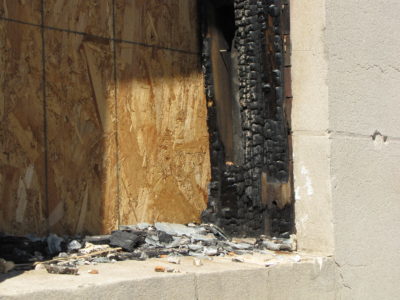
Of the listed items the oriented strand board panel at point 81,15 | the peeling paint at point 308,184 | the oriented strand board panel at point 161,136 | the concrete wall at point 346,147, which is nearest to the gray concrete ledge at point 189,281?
the concrete wall at point 346,147

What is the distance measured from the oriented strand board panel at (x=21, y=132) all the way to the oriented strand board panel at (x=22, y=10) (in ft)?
0.16

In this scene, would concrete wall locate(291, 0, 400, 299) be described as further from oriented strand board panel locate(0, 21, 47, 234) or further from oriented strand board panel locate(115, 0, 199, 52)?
oriented strand board panel locate(0, 21, 47, 234)

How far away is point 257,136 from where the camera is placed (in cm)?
518

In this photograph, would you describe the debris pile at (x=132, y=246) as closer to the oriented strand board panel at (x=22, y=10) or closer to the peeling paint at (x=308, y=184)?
the peeling paint at (x=308, y=184)

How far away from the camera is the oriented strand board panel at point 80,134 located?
15.1ft

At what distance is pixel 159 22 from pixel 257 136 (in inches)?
41.4

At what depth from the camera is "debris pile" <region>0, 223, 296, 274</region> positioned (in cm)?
406

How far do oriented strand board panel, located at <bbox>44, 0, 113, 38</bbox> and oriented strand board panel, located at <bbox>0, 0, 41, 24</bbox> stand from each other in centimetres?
7

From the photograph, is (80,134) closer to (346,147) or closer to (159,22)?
(159,22)

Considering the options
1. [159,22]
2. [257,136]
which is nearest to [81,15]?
[159,22]

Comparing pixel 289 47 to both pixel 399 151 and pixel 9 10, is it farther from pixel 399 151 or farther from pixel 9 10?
pixel 9 10

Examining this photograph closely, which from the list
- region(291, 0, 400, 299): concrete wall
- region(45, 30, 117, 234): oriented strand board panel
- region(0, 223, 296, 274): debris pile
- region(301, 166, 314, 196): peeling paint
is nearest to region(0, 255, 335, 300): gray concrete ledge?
region(0, 223, 296, 274): debris pile

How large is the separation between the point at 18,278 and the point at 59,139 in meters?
1.31

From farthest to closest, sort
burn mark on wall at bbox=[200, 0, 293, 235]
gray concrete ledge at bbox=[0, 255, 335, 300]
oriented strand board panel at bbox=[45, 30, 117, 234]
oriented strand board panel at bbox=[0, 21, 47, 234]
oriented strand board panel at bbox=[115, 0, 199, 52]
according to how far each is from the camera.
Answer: burn mark on wall at bbox=[200, 0, 293, 235], oriented strand board panel at bbox=[115, 0, 199, 52], oriented strand board panel at bbox=[45, 30, 117, 234], oriented strand board panel at bbox=[0, 21, 47, 234], gray concrete ledge at bbox=[0, 255, 335, 300]
